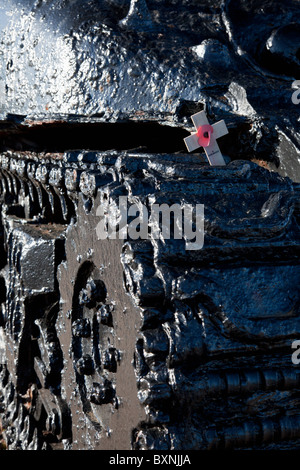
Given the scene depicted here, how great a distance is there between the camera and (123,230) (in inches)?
70.9

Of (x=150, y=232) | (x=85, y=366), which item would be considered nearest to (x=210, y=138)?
(x=150, y=232)

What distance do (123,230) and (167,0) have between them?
1.61m

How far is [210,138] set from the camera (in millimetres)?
2184

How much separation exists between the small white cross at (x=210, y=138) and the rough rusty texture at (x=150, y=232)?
5 centimetres

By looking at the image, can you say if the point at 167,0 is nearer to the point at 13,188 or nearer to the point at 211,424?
the point at 13,188

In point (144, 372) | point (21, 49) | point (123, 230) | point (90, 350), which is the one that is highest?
point (21, 49)

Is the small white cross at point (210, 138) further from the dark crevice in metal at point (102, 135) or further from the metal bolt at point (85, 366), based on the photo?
the metal bolt at point (85, 366)

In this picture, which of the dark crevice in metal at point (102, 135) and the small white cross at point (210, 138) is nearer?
the small white cross at point (210, 138)

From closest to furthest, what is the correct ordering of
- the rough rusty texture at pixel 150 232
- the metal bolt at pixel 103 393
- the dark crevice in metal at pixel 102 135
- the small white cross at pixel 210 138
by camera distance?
the rough rusty texture at pixel 150 232 → the metal bolt at pixel 103 393 → the small white cross at pixel 210 138 → the dark crevice in metal at pixel 102 135

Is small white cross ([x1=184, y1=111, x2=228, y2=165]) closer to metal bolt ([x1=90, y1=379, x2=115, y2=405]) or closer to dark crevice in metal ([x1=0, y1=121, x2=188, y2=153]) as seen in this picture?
dark crevice in metal ([x1=0, y1=121, x2=188, y2=153])

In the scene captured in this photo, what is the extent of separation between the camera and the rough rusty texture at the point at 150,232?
1.71 m

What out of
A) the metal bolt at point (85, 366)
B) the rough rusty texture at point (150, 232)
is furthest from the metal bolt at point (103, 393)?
the metal bolt at point (85, 366)

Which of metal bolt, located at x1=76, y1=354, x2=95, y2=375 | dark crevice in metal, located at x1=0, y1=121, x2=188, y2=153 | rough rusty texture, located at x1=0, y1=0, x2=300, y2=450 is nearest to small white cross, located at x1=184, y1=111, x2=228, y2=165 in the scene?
rough rusty texture, located at x1=0, y1=0, x2=300, y2=450
